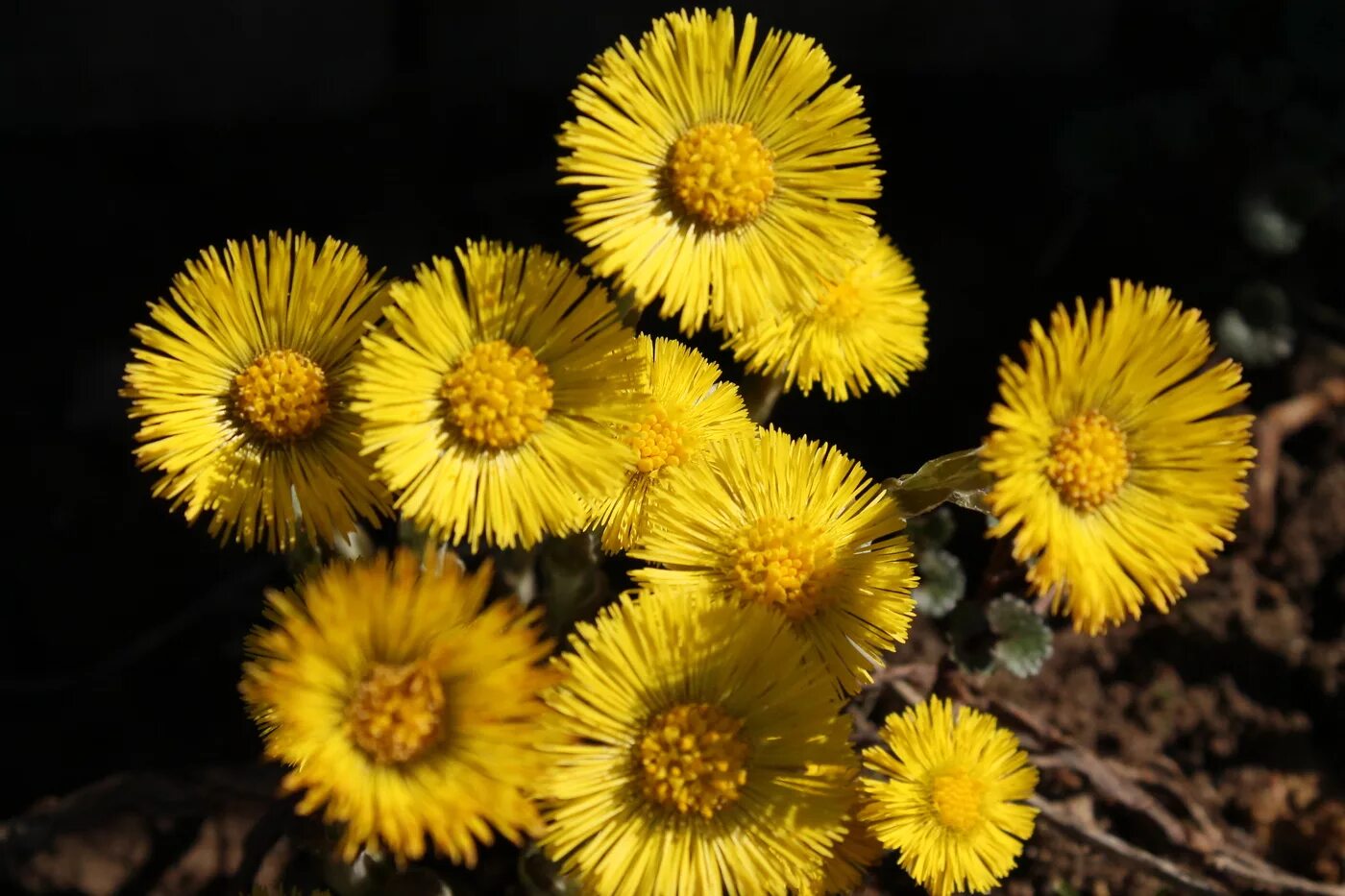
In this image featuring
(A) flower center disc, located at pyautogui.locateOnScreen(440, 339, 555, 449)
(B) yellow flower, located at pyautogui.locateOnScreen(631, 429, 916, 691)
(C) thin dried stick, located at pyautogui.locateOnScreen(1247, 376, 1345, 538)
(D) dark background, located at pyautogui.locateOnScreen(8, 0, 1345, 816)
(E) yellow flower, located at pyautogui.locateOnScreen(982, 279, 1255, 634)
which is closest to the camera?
(E) yellow flower, located at pyautogui.locateOnScreen(982, 279, 1255, 634)

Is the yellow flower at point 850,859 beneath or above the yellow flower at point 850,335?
beneath

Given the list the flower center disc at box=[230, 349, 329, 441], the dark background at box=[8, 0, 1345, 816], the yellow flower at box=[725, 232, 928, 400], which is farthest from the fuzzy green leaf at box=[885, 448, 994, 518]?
the dark background at box=[8, 0, 1345, 816]

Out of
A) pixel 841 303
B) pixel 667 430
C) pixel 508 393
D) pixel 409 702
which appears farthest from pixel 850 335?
pixel 409 702

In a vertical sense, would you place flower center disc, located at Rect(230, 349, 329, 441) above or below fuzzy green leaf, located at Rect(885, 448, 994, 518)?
below

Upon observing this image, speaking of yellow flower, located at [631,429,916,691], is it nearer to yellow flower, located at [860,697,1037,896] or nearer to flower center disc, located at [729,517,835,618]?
flower center disc, located at [729,517,835,618]

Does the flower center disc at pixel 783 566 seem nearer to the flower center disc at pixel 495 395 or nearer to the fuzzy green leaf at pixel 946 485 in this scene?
the fuzzy green leaf at pixel 946 485

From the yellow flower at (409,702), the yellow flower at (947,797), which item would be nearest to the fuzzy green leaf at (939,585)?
the yellow flower at (947,797)
